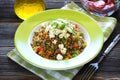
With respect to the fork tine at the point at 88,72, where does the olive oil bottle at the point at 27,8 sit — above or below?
above

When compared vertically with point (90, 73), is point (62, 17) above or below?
above

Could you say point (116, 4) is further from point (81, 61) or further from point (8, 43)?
point (8, 43)

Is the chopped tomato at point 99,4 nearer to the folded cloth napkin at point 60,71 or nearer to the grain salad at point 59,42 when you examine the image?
the folded cloth napkin at point 60,71

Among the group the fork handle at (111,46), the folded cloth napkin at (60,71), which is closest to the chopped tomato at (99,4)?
the folded cloth napkin at (60,71)

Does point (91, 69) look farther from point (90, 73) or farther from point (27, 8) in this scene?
point (27, 8)

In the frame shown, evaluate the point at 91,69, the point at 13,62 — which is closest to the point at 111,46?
the point at 91,69
